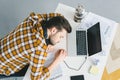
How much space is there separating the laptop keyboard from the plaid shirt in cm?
26

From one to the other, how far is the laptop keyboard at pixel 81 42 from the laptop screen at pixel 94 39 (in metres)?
0.04

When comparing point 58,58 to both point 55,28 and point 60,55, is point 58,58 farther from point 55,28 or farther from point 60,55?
point 55,28

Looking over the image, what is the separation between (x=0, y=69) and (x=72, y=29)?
63 centimetres

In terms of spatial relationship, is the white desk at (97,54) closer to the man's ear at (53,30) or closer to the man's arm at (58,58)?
the man's arm at (58,58)

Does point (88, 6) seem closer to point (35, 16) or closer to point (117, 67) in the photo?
point (117, 67)

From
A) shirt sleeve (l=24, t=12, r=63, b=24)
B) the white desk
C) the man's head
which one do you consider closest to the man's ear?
the man's head

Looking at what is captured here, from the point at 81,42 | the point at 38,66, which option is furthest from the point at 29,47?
the point at 81,42

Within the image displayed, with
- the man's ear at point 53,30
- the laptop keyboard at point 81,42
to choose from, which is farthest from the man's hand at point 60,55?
the man's ear at point 53,30

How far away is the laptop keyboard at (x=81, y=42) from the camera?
72.6 inches

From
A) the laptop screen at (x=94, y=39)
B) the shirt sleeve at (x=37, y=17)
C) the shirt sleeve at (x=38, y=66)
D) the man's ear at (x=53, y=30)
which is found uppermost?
the shirt sleeve at (x=37, y=17)

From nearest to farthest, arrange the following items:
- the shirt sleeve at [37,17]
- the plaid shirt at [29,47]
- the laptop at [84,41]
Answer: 1. the plaid shirt at [29,47]
2. the shirt sleeve at [37,17]
3. the laptop at [84,41]

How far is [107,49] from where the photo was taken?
188 centimetres

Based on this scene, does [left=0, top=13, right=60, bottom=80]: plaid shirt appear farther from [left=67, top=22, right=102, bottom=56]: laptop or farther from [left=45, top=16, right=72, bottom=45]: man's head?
[left=67, top=22, right=102, bottom=56]: laptop


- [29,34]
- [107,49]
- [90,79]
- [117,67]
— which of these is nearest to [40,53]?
[29,34]
